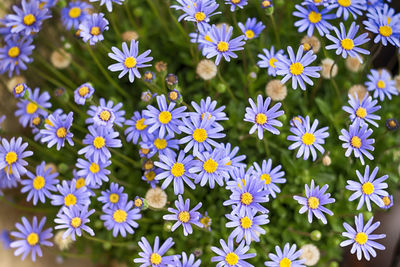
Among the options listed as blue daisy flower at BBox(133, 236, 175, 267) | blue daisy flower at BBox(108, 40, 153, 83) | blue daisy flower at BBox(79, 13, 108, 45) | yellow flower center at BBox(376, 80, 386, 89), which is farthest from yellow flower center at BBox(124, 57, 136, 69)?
yellow flower center at BBox(376, 80, 386, 89)

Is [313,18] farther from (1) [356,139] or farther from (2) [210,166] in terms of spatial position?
(2) [210,166]

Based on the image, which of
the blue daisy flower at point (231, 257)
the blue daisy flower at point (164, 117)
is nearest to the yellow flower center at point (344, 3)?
the blue daisy flower at point (164, 117)

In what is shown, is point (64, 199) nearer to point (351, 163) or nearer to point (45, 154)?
point (45, 154)

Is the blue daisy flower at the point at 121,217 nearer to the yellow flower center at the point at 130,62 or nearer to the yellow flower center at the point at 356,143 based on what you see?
the yellow flower center at the point at 130,62

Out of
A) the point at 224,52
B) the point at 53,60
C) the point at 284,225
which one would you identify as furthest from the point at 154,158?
the point at 53,60

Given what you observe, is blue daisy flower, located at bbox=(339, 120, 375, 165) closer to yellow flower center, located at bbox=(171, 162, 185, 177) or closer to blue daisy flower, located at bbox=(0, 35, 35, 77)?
yellow flower center, located at bbox=(171, 162, 185, 177)

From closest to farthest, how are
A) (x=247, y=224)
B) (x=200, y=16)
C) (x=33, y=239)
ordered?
1. (x=247, y=224)
2. (x=200, y=16)
3. (x=33, y=239)

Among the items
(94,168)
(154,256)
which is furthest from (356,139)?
(94,168)
